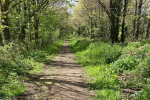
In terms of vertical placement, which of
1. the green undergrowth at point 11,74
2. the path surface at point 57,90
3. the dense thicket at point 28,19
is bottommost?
the path surface at point 57,90

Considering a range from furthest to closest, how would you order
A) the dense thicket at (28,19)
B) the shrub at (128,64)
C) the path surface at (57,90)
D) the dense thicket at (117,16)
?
the dense thicket at (117,16)
the dense thicket at (28,19)
the shrub at (128,64)
the path surface at (57,90)

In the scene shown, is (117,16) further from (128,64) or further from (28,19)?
(28,19)

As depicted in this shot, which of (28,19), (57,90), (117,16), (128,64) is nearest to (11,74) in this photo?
(57,90)

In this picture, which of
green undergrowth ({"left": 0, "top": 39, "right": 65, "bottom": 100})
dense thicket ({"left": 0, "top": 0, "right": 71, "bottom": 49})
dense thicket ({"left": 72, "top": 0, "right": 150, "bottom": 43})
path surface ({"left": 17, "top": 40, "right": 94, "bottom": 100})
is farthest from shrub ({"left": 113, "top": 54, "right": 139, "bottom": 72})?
dense thicket ({"left": 0, "top": 0, "right": 71, "bottom": 49})

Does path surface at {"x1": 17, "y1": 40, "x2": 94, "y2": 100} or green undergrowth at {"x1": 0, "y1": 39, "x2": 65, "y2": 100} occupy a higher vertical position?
green undergrowth at {"x1": 0, "y1": 39, "x2": 65, "y2": 100}

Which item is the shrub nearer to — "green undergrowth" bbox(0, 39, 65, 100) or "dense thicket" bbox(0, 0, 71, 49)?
"green undergrowth" bbox(0, 39, 65, 100)

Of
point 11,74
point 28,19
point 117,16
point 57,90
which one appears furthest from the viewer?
point 117,16

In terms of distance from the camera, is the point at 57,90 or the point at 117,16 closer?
the point at 57,90

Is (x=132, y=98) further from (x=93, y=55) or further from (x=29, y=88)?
(x=93, y=55)

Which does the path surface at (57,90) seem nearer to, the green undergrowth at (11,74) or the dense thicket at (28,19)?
the green undergrowth at (11,74)

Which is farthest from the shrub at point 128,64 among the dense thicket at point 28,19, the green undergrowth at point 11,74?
the dense thicket at point 28,19

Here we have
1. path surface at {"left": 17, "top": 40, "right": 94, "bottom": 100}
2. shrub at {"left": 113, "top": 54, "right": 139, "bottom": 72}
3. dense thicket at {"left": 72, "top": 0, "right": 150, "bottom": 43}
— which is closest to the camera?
path surface at {"left": 17, "top": 40, "right": 94, "bottom": 100}

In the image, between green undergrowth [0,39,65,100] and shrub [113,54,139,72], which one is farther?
shrub [113,54,139,72]

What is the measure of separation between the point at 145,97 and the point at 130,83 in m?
1.20
